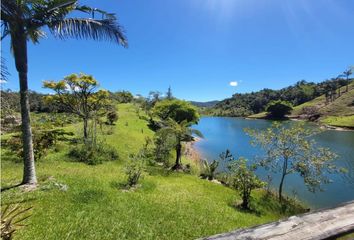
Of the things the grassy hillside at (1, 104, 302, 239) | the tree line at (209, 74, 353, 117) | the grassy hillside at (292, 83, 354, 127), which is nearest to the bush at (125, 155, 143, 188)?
the grassy hillside at (1, 104, 302, 239)

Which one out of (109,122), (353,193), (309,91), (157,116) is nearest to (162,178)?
(353,193)

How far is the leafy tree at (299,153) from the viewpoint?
1302 cm

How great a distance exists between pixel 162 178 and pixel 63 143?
10590 millimetres

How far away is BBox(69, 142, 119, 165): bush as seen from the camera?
16797 millimetres

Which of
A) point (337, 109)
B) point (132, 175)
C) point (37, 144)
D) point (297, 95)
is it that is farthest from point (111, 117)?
point (297, 95)

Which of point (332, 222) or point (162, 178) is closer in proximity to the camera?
point (332, 222)

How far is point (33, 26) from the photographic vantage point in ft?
28.0

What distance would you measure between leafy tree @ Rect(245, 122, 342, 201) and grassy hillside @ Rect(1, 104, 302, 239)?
2254 millimetres

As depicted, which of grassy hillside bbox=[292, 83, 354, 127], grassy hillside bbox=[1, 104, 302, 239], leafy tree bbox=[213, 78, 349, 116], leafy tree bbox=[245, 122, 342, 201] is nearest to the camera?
grassy hillside bbox=[1, 104, 302, 239]

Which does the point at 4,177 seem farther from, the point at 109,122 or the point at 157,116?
the point at 157,116

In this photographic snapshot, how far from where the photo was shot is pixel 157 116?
49625mm

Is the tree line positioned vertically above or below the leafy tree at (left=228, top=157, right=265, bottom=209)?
above

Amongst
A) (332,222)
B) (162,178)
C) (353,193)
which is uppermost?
(332,222)

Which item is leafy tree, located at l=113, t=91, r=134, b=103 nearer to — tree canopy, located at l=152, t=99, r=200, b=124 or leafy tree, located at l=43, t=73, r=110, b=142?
tree canopy, located at l=152, t=99, r=200, b=124
